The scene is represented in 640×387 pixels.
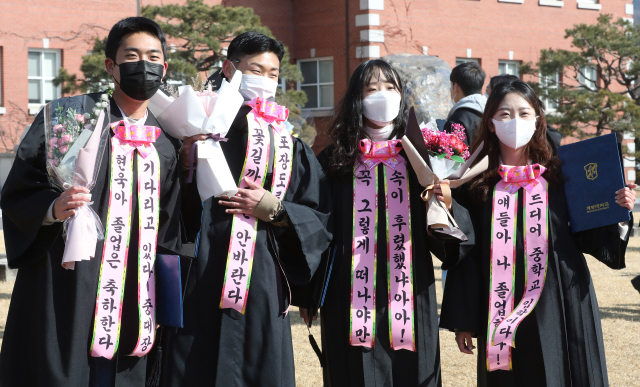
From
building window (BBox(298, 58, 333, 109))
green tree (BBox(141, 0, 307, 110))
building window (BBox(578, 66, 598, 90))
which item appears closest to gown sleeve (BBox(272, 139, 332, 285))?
green tree (BBox(141, 0, 307, 110))

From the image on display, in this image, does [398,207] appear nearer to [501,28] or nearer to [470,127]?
[470,127]

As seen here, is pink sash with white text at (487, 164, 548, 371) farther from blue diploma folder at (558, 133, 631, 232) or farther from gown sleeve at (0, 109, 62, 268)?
gown sleeve at (0, 109, 62, 268)

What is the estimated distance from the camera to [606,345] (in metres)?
6.05

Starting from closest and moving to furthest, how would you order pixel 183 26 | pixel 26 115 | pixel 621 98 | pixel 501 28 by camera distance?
pixel 183 26 → pixel 26 115 → pixel 621 98 → pixel 501 28

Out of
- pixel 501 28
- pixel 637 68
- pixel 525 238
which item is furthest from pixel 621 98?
pixel 525 238

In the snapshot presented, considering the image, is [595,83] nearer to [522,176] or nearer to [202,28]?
[202,28]

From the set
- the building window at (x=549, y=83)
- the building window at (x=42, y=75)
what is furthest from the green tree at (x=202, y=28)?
the building window at (x=549, y=83)

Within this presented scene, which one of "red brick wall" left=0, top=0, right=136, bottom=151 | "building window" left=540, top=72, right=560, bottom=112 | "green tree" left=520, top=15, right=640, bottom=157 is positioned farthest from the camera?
"building window" left=540, top=72, right=560, bottom=112

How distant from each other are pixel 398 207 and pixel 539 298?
29.5 inches

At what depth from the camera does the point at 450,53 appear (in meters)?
21.4

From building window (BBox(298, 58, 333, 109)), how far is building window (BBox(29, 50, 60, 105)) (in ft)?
20.7

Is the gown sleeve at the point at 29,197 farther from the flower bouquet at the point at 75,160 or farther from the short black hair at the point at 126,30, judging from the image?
the short black hair at the point at 126,30

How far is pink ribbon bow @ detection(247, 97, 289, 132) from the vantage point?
3.45 metres

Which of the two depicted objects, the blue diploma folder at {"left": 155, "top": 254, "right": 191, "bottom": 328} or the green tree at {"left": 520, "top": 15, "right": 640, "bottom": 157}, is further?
the green tree at {"left": 520, "top": 15, "right": 640, "bottom": 157}
